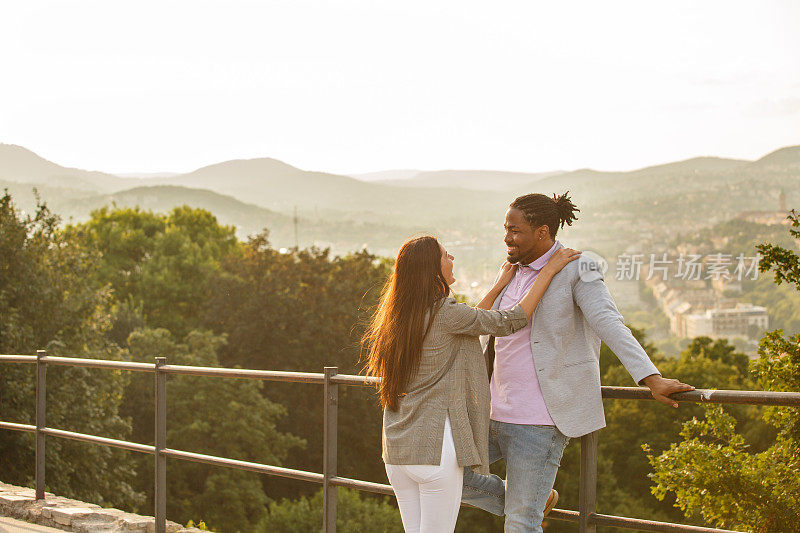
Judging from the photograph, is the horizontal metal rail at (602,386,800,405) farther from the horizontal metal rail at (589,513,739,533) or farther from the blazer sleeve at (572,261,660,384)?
the horizontal metal rail at (589,513,739,533)

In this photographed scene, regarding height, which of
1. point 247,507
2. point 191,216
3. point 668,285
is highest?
point 191,216

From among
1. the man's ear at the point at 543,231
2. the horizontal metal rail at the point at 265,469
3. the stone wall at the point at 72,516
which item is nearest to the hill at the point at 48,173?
the stone wall at the point at 72,516

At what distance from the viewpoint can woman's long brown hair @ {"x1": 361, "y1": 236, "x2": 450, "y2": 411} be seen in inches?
119

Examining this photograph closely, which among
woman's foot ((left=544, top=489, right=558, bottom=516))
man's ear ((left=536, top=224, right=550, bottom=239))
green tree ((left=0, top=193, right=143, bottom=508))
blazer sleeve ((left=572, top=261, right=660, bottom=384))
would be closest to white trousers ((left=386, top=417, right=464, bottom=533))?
woman's foot ((left=544, top=489, right=558, bottom=516))

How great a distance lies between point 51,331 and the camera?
24562 millimetres

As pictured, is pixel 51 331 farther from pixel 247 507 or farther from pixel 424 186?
pixel 424 186

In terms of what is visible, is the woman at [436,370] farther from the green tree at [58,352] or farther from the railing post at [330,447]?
the green tree at [58,352]

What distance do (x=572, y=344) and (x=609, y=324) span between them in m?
0.20

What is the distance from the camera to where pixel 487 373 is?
3.15 m

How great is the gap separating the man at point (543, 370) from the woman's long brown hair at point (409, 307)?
31cm

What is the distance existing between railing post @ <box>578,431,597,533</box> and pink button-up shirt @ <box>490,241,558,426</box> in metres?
0.19

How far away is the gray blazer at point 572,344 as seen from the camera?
3025 mm

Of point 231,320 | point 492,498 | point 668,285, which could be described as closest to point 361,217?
point 668,285

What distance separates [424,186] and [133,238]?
2972 inches
